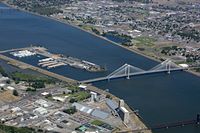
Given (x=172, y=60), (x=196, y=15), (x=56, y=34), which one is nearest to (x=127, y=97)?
(x=172, y=60)

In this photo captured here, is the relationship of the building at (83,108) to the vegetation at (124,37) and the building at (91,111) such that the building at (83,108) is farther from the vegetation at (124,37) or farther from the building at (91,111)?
the vegetation at (124,37)

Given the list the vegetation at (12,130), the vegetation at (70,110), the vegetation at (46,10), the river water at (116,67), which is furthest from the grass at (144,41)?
the vegetation at (12,130)

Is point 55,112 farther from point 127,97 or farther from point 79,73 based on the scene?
point 79,73

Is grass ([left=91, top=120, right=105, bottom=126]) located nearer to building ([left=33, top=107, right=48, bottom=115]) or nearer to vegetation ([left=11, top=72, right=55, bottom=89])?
building ([left=33, top=107, right=48, bottom=115])

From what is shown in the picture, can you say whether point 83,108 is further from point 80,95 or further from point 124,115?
point 124,115

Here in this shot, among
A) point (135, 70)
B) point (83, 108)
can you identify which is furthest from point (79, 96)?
point (135, 70)

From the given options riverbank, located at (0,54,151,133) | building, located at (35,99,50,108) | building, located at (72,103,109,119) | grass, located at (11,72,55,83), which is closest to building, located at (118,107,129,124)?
riverbank, located at (0,54,151,133)
